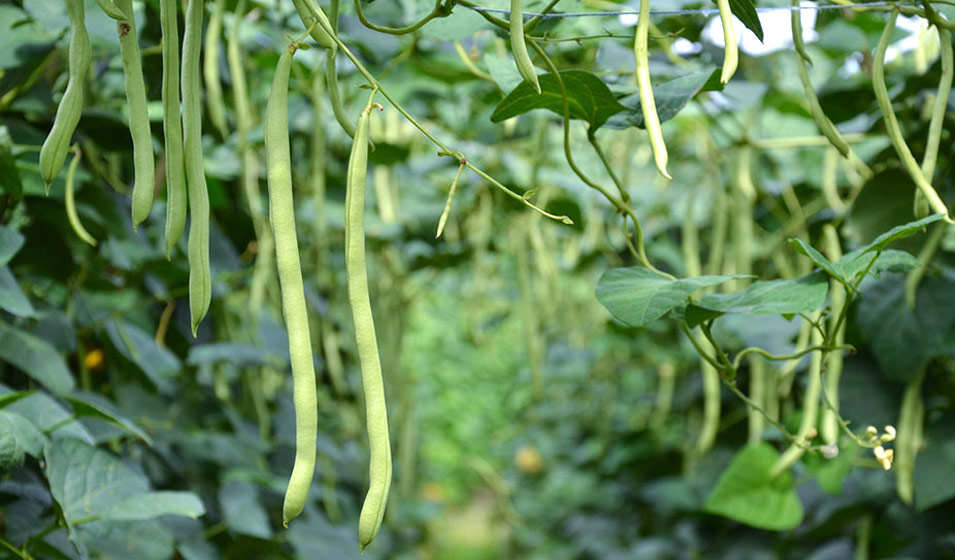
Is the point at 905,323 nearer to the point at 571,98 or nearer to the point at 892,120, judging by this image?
the point at 892,120

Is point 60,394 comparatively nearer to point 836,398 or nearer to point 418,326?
point 836,398

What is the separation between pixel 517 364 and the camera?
5309mm

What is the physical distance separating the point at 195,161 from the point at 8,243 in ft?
1.36

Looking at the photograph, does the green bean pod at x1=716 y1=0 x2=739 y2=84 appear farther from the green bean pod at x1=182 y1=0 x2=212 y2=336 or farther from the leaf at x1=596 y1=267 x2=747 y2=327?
the green bean pod at x1=182 y1=0 x2=212 y2=336

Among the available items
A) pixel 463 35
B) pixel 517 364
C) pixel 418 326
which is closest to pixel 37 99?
pixel 463 35

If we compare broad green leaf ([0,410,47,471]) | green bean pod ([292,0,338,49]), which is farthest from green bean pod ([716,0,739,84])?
broad green leaf ([0,410,47,471])

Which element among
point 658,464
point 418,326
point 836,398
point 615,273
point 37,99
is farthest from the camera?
point 418,326

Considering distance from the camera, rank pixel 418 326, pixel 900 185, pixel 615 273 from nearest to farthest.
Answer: pixel 615 273
pixel 900 185
pixel 418 326

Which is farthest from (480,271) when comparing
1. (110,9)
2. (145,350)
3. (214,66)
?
(110,9)

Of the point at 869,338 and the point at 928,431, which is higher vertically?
the point at 869,338

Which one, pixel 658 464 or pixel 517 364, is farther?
pixel 517 364

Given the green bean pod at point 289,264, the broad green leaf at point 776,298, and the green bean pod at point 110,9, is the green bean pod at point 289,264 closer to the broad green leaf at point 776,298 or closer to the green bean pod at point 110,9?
the green bean pod at point 110,9

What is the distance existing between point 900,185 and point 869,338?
213mm

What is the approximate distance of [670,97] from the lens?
0.83 metres
